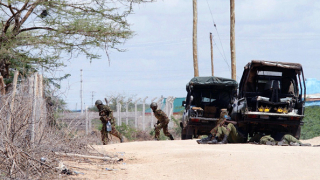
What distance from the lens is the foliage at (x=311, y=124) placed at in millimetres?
23047

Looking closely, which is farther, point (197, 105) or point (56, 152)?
point (197, 105)

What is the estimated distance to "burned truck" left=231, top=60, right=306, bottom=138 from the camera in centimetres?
1402

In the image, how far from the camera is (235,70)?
25641 millimetres

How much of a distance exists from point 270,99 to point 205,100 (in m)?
4.96

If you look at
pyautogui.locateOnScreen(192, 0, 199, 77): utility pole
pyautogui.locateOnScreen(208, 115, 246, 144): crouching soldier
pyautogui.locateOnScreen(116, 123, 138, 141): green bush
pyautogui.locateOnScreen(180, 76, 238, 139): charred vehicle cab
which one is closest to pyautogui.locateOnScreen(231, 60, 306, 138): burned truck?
pyautogui.locateOnScreen(208, 115, 246, 144): crouching soldier

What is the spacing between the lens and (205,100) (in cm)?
A: 1936

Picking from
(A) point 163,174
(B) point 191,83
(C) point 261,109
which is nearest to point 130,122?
(B) point 191,83

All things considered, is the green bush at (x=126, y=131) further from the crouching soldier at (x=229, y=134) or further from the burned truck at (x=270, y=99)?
the crouching soldier at (x=229, y=134)

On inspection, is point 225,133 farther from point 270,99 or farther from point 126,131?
point 126,131

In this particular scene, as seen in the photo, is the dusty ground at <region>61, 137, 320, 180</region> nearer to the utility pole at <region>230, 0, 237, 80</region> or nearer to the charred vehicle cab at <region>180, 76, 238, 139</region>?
the charred vehicle cab at <region>180, 76, 238, 139</region>

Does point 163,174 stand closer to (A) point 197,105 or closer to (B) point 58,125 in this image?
(B) point 58,125

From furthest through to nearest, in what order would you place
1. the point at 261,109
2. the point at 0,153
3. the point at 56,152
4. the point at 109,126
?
the point at 109,126
the point at 261,109
the point at 56,152
the point at 0,153

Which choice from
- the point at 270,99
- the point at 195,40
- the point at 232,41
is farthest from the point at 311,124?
the point at 270,99

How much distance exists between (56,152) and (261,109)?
7.17 m
